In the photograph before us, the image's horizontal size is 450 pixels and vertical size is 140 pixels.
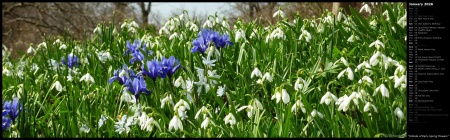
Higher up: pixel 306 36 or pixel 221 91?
pixel 306 36

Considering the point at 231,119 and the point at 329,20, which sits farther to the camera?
the point at 329,20

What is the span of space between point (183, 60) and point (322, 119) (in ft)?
4.61

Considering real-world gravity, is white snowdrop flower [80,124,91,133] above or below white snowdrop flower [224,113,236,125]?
below

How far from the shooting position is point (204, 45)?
10.8 ft

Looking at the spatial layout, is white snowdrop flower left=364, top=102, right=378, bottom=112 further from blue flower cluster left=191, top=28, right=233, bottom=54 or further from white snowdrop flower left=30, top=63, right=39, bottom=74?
white snowdrop flower left=30, top=63, right=39, bottom=74

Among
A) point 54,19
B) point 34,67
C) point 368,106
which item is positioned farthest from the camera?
point 54,19

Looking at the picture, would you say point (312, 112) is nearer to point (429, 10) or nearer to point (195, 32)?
point (429, 10)

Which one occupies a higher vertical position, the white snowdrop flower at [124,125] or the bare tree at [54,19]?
the bare tree at [54,19]

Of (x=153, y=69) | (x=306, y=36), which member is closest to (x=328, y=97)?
(x=153, y=69)

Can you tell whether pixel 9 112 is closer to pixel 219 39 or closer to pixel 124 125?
pixel 124 125

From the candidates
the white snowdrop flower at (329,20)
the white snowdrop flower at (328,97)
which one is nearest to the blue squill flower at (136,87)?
the white snowdrop flower at (328,97)

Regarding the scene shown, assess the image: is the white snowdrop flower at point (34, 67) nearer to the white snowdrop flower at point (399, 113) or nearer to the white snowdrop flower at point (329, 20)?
the white snowdrop flower at point (329, 20)

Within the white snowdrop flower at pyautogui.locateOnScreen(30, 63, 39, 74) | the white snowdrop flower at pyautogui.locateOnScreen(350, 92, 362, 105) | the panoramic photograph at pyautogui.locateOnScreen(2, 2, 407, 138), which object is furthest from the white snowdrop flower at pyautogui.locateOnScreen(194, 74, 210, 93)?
the white snowdrop flower at pyautogui.locateOnScreen(30, 63, 39, 74)

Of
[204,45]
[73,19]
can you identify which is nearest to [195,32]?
[204,45]
